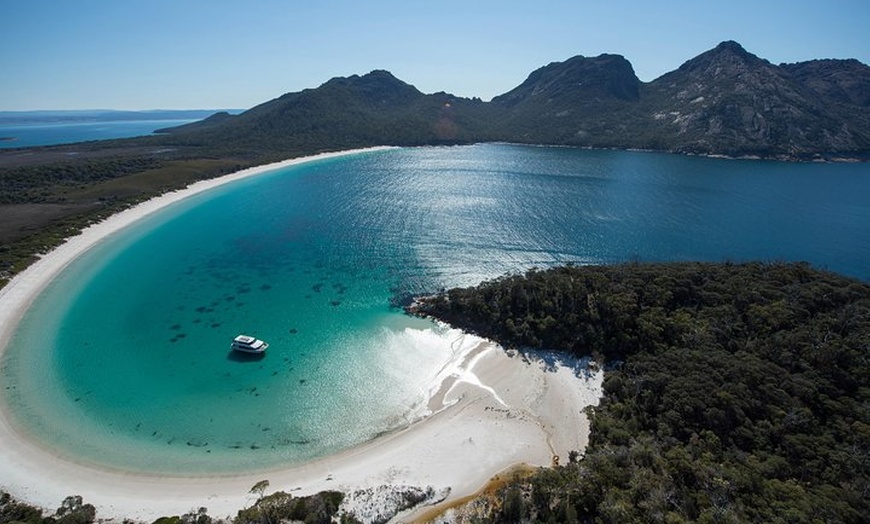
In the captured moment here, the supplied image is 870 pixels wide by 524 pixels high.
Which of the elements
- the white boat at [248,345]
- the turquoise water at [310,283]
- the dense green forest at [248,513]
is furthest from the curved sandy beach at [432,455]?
the white boat at [248,345]

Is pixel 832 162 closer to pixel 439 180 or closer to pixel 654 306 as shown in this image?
pixel 439 180

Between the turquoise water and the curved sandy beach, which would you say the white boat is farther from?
the curved sandy beach

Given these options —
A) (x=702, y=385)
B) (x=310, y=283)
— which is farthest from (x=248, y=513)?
(x=310, y=283)

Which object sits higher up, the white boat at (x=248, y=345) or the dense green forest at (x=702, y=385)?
the dense green forest at (x=702, y=385)

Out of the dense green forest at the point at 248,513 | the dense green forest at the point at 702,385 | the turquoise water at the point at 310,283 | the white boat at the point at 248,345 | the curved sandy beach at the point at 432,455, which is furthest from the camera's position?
the white boat at the point at 248,345

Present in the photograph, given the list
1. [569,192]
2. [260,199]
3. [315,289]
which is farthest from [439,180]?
[315,289]

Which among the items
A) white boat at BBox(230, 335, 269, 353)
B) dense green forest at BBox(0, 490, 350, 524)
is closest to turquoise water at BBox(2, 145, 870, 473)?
white boat at BBox(230, 335, 269, 353)

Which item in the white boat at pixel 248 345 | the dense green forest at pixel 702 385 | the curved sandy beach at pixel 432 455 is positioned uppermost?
the dense green forest at pixel 702 385

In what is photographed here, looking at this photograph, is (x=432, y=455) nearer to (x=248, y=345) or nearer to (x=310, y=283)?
(x=248, y=345)

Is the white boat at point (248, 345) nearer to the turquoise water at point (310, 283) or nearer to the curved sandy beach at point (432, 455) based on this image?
the turquoise water at point (310, 283)
